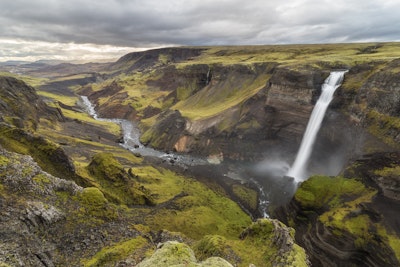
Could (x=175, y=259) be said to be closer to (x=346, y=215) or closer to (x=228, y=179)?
(x=346, y=215)

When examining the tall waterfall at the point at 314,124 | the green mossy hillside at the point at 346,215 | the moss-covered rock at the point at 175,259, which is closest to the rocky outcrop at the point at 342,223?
the green mossy hillside at the point at 346,215

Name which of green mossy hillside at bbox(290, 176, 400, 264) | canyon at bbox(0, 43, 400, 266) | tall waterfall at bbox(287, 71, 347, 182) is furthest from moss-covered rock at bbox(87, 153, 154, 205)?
tall waterfall at bbox(287, 71, 347, 182)

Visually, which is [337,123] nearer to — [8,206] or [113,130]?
[8,206]

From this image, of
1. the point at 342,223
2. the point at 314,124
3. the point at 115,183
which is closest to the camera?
the point at 342,223

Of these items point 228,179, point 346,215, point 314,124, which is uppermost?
point 314,124

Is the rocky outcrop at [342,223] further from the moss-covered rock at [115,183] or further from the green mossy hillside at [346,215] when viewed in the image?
the moss-covered rock at [115,183]

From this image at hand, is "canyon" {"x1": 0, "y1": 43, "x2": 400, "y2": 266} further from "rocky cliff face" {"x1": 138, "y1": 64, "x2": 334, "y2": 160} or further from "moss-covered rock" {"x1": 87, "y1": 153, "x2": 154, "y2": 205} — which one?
"rocky cliff face" {"x1": 138, "y1": 64, "x2": 334, "y2": 160}

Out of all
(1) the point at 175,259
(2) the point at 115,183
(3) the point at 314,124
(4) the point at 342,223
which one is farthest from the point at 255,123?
(1) the point at 175,259
